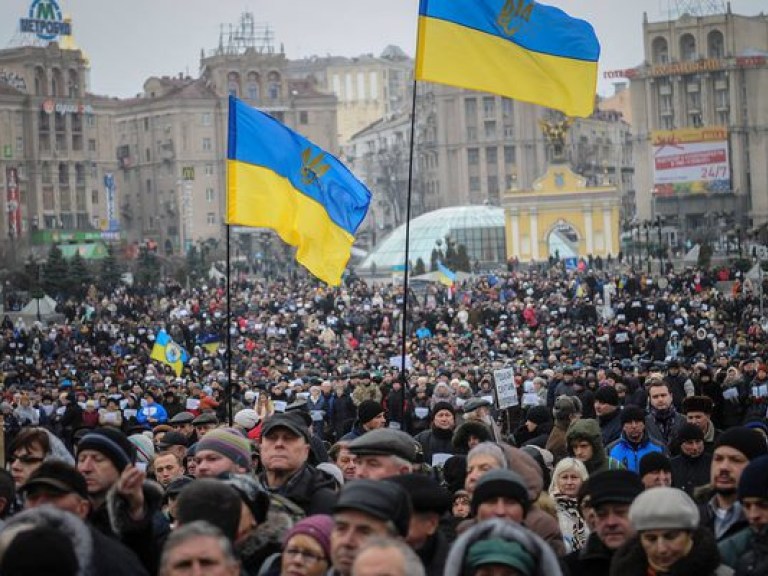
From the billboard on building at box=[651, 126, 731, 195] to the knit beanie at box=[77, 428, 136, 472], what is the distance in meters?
95.4

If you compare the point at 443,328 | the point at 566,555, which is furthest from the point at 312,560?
the point at 443,328

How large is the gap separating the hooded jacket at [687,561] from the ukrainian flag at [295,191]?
294 inches

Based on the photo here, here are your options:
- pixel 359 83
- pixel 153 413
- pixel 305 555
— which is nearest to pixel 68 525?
pixel 305 555

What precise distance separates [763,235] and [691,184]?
64.8 ft

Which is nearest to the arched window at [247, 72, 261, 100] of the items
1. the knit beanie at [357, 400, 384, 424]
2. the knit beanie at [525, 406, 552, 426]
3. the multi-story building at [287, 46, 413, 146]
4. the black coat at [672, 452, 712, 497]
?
the multi-story building at [287, 46, 413, 146]

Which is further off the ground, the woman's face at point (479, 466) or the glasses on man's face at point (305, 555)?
the woman's face at point (479, 466)

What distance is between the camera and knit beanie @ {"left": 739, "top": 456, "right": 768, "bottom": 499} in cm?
687

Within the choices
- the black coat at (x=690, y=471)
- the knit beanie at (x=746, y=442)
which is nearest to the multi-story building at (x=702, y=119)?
the black coat at (x=690, y=471)

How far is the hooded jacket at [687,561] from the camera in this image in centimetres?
628

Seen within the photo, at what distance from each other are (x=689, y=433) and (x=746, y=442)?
276 centimetres

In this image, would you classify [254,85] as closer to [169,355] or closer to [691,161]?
[691,161]

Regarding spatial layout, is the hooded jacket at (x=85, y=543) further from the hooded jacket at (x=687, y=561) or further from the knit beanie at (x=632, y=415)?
the knit beanie at (x=632, y=415)

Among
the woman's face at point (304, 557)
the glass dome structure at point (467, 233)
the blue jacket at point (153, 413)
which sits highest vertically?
the glass dome structure at point (467, 233)

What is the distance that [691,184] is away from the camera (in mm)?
102375
